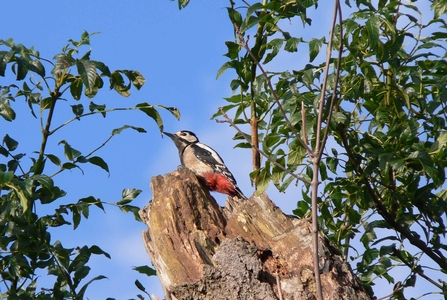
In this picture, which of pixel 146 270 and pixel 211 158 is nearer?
pixel 146 270

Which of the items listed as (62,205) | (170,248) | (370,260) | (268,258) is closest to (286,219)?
(268,258)

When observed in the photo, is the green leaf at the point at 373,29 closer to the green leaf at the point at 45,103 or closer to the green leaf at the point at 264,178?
the green leaf at the point at 264,178

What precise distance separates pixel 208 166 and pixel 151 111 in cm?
220

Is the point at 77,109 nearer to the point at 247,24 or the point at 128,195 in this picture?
the point at 128,195

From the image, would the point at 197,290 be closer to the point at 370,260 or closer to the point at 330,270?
the point at 330,270

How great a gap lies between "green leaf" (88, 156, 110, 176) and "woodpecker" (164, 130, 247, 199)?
5.27 feet

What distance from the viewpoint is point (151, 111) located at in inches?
180

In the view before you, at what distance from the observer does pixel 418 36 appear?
4.54 metres

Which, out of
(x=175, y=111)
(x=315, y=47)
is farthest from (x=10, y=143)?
(x=315, y=47)

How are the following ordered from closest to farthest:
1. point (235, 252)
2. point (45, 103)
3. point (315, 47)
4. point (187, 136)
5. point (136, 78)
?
point (235, 252) → point (315, 47) → point (45, 103) → point (136, 78) → point (187, 136)

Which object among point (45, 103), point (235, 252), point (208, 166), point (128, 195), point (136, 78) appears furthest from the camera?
point (208, 166)

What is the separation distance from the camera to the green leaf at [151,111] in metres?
4.54

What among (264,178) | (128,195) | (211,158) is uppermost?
(211,158)

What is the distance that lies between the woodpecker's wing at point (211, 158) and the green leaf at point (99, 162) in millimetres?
2132
